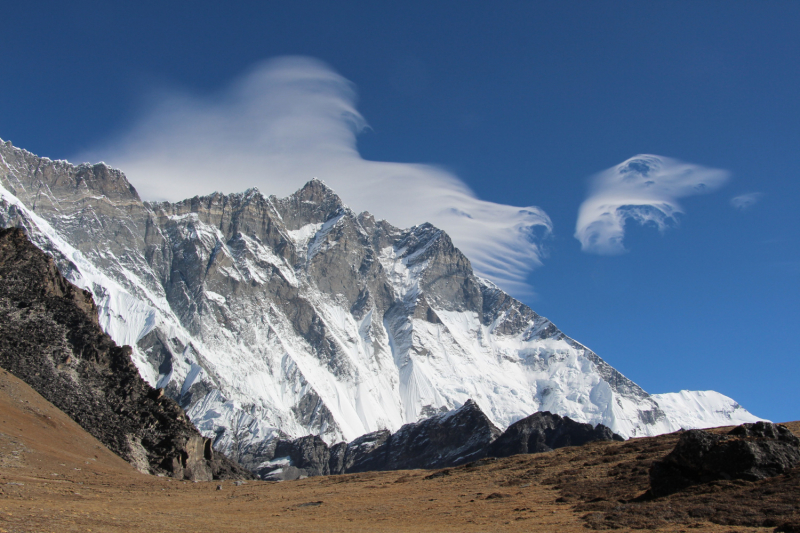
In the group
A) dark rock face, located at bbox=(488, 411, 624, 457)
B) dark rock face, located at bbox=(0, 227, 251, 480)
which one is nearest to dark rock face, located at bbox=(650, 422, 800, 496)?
dark rock face, located at bbox=(0, 227, 251, 480)

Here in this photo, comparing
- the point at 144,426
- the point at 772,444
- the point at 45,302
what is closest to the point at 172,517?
the point at 772,444

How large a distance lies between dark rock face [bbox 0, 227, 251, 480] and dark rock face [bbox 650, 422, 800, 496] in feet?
230

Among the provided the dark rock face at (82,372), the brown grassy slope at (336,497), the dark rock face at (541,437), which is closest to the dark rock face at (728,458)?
the brown grassy slope at (336,497)

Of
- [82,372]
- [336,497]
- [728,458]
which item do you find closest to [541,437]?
[82,372]

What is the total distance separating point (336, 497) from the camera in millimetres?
49062

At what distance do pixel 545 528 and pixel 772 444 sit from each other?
46.3 feet

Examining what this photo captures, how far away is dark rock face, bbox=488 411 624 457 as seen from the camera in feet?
602

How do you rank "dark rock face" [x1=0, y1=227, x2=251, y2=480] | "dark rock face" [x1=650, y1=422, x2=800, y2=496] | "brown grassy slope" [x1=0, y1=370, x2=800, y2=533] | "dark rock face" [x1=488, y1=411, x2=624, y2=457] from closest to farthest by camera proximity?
"brown grassy slope" [x1=0, y1=370, x2=800, y2=533] → "dark rock face" [x1=650, y1=422, x2=800, y2=496] → "dark rock face" [x1=0, y1=227, x2=251, y2=480] → "dark rock face" [x1=488, y1=411, x2=624, y2=457]

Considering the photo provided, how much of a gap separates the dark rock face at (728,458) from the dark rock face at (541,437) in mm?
150998

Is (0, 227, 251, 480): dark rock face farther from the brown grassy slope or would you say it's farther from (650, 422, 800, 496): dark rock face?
(650, 422, 800, 496): dark rock face

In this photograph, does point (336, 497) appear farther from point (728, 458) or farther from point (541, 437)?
point (541, 437)

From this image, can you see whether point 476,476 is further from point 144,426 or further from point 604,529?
point 144,426

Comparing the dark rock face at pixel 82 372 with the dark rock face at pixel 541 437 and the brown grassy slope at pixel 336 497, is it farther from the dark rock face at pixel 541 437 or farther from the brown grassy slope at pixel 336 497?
the dark rock face at pixel 541 437

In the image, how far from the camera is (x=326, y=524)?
1379 inches
